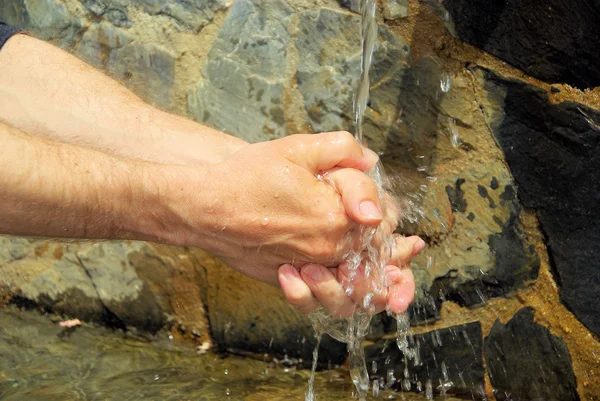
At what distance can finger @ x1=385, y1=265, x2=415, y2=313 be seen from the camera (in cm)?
170

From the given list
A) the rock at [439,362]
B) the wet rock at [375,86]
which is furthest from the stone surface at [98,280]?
the wet rock at [375,86]

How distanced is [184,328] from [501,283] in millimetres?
975

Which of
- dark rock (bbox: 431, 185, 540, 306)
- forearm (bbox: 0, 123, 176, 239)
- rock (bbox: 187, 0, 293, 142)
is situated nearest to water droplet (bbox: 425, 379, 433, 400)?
dark rock (bbox: 431, 185, 540, 306)

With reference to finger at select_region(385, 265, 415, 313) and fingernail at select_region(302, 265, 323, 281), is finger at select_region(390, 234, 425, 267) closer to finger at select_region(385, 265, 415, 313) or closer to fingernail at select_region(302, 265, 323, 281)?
finger at select_region(385, 265, 415, 313)

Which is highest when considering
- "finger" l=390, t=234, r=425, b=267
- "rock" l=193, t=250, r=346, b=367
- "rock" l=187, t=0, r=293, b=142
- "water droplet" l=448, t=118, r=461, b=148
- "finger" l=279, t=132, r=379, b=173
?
"rock" l=187, t=0, r=293, b=142

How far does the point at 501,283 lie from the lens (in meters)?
1.92

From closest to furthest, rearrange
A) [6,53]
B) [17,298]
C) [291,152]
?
[291,152] → [6,53] → [17,298]

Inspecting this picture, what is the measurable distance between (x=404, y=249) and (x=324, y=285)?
24 centimetres

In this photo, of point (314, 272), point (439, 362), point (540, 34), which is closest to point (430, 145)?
point (540, 34)

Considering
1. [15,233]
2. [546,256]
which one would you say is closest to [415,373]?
[546,256]

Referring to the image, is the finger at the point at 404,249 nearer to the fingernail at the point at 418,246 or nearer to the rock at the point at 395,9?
the fingernail at the point at 418,246

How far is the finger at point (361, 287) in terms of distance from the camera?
1679 mm

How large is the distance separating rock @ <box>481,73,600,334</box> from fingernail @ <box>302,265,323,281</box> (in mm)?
565

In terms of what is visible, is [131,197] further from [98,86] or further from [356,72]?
[356,72]
